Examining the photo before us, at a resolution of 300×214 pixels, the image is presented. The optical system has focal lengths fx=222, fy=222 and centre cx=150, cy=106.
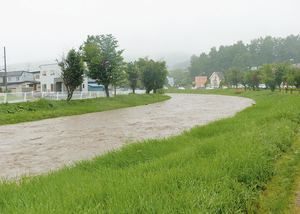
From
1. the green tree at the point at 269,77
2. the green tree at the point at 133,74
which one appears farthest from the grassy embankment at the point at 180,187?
the green tree at the point at 269,77

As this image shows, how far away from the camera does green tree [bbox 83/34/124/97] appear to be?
1014 inches

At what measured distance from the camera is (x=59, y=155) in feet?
22.0

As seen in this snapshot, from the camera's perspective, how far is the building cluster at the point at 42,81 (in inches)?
1490

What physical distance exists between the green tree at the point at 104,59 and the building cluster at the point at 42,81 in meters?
4.01

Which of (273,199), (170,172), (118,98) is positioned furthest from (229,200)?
A: (118,98)

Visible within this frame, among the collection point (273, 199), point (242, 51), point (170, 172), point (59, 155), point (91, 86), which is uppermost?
point (242, 51)

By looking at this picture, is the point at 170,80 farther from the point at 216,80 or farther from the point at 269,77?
the point at 269,77

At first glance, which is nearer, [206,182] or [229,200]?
[229,200]

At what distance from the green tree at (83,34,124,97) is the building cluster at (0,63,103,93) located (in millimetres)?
4013

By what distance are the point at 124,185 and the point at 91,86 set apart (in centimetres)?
4746

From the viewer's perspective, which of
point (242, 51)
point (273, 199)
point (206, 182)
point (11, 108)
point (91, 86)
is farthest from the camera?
point (242, 51)

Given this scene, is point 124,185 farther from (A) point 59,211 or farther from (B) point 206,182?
(B) point 206,182

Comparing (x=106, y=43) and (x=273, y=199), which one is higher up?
(x=106, y=43)

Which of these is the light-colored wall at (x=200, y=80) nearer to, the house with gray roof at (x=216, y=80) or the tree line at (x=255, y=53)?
the tree line at (x=255, y=53)
